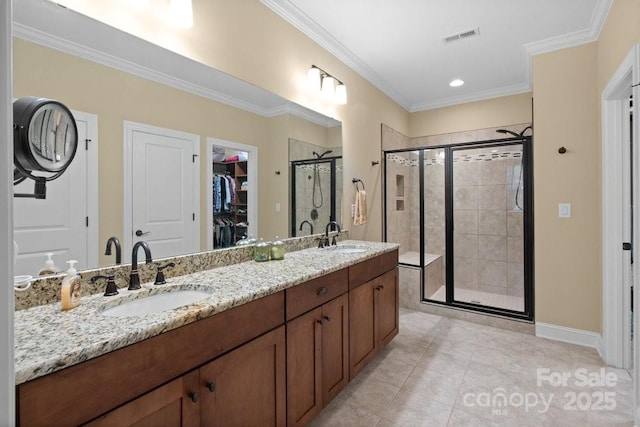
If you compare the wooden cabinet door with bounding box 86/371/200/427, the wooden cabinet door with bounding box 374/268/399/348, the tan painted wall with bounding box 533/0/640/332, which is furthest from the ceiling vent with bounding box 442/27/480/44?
the wooden cabinet door with bounding box 86/371/200/427

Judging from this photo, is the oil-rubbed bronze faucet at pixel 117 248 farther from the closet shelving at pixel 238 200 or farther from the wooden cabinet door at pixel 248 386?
the wooden cabinet door at pixel 248 386

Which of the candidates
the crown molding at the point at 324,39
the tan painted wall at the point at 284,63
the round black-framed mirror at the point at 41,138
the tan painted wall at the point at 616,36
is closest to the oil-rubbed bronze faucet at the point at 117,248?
the round black-framed mirror at the point at 41,138

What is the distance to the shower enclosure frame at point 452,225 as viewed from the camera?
3010 millimetres

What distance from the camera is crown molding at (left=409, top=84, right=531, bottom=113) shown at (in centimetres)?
374

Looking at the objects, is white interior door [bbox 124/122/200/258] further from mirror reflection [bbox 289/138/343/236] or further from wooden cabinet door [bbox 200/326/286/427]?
mirror reflection [bbox 289/138/343/236]

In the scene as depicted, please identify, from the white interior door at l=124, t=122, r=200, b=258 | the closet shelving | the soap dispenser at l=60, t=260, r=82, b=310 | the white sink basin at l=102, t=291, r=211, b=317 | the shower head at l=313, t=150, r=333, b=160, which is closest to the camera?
the soap dispenser at l=60, t=260, r=82, b=310

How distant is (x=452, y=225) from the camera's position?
3.45 m

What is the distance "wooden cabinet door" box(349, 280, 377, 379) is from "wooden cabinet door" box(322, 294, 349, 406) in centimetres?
6

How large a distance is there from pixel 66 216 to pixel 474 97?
14.2 ft

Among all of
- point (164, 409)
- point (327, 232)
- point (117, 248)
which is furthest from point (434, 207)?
point (164, 409)

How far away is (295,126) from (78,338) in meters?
1.93

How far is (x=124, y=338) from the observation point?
0.85 m

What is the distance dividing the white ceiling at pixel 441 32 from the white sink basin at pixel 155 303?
1956 mm

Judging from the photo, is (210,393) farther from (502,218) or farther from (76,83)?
(502,218)
